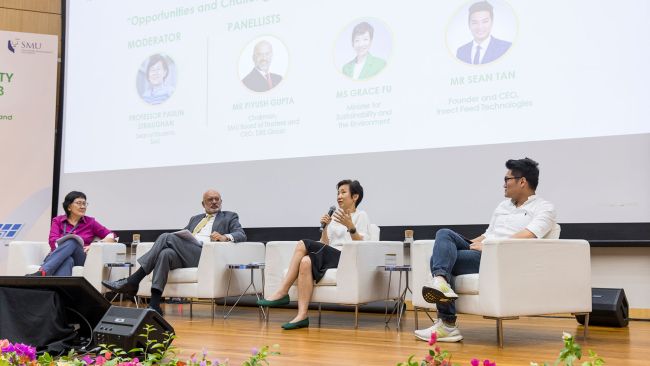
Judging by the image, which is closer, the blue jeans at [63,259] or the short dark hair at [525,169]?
the short dark hair at [525,169]

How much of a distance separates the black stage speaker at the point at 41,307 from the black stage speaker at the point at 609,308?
9.11 feet

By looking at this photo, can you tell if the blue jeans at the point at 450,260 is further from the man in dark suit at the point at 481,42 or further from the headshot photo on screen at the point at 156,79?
the headshot photo on screen at the point at 156,79

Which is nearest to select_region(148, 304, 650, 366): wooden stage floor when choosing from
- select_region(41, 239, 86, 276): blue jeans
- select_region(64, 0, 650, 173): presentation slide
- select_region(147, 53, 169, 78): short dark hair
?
select_region(41, 239, 86, 276): blue jeans

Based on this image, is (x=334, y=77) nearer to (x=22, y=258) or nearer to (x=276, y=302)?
(x=276, y=302)

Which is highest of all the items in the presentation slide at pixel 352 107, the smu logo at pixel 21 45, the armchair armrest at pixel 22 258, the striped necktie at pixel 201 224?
the smu logo at pixel 21 45

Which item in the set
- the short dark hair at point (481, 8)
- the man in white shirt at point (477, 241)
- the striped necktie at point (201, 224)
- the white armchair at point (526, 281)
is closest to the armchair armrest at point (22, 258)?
the striped necktie at point (201, 224)

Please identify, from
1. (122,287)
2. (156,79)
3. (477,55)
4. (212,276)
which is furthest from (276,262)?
(156,79)

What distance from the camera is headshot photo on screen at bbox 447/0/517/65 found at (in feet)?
15.3

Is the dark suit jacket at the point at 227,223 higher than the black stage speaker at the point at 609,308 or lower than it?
higher

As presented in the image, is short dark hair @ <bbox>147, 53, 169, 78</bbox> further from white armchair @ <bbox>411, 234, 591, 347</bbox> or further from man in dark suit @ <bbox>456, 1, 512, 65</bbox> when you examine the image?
white armchair @ <bbox>411, 234, 591, 347</bbox>

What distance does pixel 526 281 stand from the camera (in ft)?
11.1

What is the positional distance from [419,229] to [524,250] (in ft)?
5.36

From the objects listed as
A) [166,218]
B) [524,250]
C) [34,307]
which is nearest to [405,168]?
[524,250]

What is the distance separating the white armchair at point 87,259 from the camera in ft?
17.3
